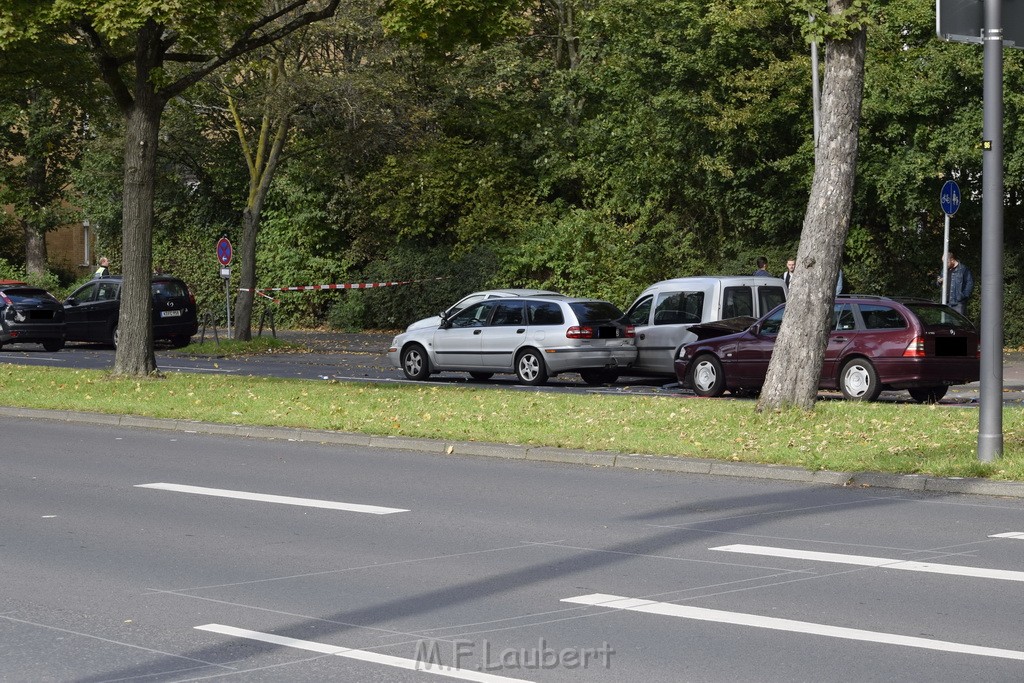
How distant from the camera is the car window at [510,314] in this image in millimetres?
24375

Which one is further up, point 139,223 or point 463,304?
point 139,223

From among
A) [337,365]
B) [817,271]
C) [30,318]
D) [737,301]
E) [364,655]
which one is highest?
[817,271]

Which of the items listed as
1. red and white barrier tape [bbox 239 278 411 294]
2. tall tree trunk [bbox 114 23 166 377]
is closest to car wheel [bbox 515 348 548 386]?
tall tree trunk [bbox 114 23 166 377]

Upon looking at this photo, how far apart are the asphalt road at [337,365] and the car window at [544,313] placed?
109 centimetres

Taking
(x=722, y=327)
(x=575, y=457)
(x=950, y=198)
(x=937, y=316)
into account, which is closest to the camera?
(x=575, y=457)

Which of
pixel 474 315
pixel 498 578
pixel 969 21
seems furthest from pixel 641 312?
pixel 498 578

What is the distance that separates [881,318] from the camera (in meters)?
19.9

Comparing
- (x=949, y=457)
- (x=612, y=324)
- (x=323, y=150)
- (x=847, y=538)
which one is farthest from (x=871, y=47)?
(x=847, y=538)

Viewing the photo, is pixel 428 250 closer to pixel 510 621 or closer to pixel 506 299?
pixel 506 299

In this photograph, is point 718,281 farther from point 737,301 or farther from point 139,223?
point 139,223

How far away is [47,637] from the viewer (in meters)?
6.70

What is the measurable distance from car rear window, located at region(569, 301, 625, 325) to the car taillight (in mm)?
5814

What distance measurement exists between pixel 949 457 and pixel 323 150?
23.6 m

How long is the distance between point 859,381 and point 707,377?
244 centimetres
